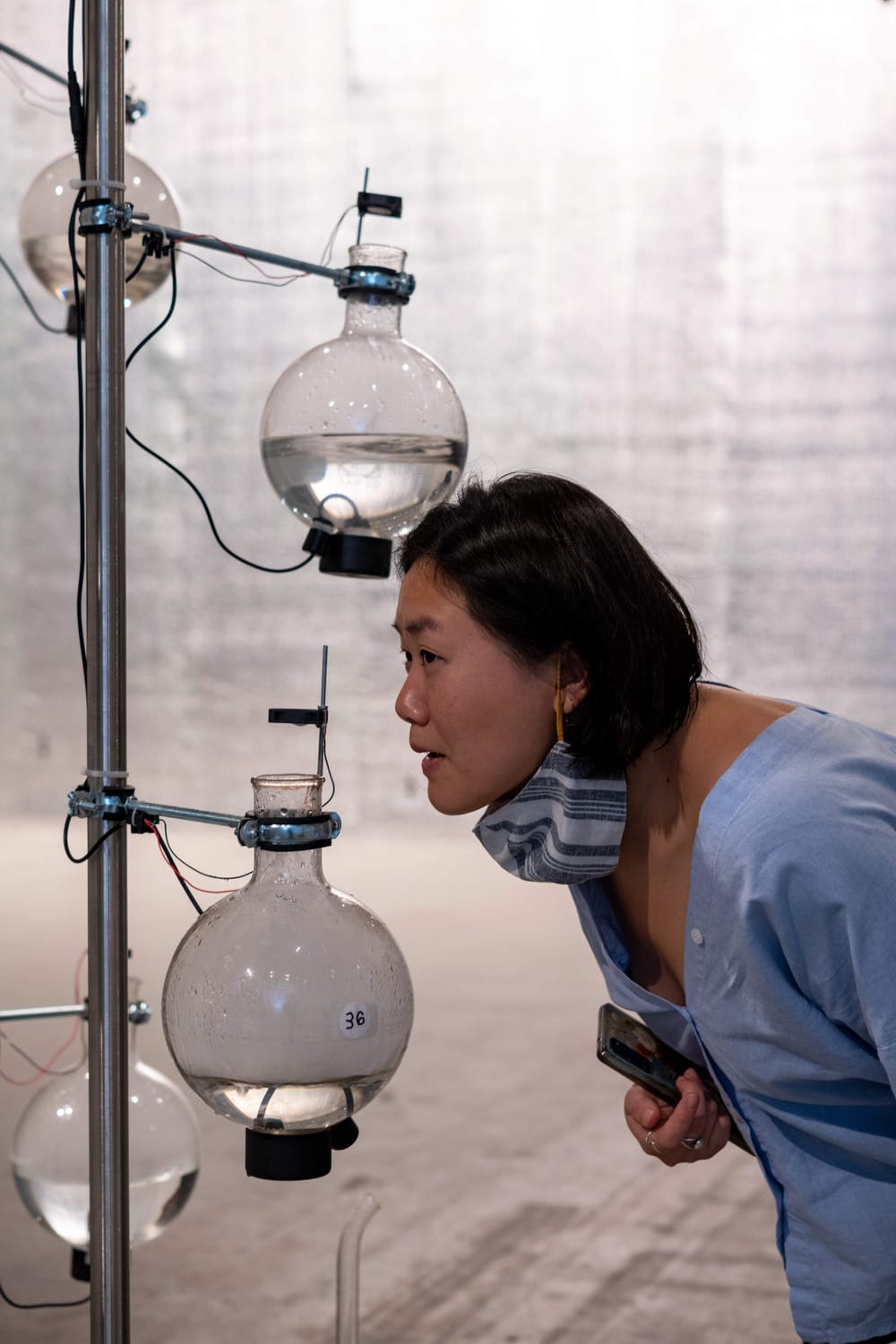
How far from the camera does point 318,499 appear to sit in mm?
1078

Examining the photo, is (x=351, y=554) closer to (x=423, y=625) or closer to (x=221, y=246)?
(x=423, y=625)

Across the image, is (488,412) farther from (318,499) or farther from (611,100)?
(318,499)

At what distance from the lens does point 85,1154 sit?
1399mm

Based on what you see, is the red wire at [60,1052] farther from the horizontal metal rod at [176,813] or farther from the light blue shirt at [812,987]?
the light blue shirt at [812,987]

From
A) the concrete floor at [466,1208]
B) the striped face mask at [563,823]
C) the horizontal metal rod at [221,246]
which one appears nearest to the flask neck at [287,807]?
the striped face mask at [563,823]

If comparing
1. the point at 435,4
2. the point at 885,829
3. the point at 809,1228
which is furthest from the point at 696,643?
the point at 435,4

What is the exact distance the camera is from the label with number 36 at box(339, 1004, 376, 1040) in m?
0.84

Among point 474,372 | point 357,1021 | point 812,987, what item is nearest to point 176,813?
point 357,1021

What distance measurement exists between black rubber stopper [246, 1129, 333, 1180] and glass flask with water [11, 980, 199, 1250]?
56cm

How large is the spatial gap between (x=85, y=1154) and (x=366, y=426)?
76cm

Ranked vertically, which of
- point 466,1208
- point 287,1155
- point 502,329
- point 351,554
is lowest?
point 466,1208

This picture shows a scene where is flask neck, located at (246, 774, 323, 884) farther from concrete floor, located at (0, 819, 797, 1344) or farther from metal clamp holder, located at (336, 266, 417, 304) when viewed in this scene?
concrete floor, located at (0, 819, 797, 1344)

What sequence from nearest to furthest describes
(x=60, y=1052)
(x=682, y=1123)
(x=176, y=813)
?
1. (x=176, y=813)
2. (x=682, y=1123)
3. (x=60, y=1052)

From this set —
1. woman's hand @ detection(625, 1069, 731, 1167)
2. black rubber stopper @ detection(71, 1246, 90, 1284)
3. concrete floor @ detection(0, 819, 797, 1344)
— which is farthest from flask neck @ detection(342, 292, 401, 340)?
concrete floor @ detection(0, 819, 797, 1344)
